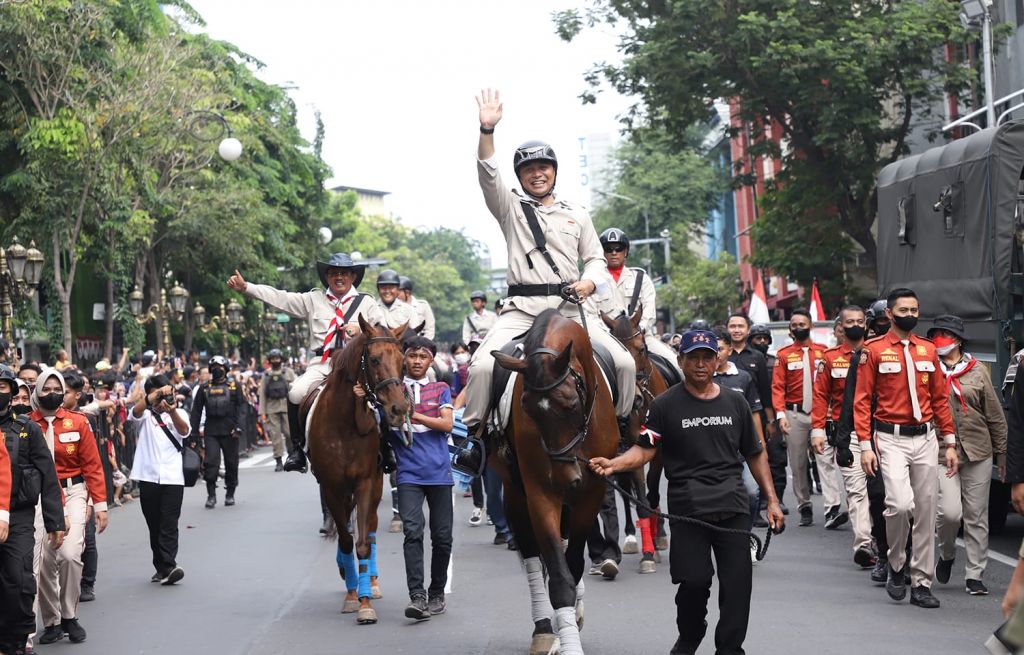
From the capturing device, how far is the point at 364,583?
10289mm

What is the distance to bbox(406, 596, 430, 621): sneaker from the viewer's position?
9.95 m

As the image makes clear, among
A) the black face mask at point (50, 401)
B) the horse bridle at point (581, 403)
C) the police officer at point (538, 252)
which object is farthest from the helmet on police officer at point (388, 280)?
the horse bridle at point (581, 403)

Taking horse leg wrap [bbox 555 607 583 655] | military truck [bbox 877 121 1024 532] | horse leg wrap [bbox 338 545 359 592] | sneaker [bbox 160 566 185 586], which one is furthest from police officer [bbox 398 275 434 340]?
horse leg wrap [bbox 555 607 583 655]

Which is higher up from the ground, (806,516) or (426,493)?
(426,493)

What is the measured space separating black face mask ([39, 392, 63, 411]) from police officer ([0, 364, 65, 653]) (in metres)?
1.00

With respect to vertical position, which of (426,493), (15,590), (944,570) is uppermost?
(426,493)

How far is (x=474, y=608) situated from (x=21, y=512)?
11.6 feet

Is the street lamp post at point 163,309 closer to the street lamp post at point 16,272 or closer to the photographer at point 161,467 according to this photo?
the street lamp post at point 16,272

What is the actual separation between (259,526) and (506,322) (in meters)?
8.75

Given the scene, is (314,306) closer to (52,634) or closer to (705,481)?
(52,634)

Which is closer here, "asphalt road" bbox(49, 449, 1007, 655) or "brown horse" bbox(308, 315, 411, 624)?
"asphalt road" bbox(49, 449, 1007, 655)

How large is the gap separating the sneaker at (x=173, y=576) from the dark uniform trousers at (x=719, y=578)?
635 cm

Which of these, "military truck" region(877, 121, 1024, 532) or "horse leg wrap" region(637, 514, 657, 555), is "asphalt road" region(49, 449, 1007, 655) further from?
"military truck" region(877, 121, 1024, 532)

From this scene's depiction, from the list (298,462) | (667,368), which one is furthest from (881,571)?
(298,462)
